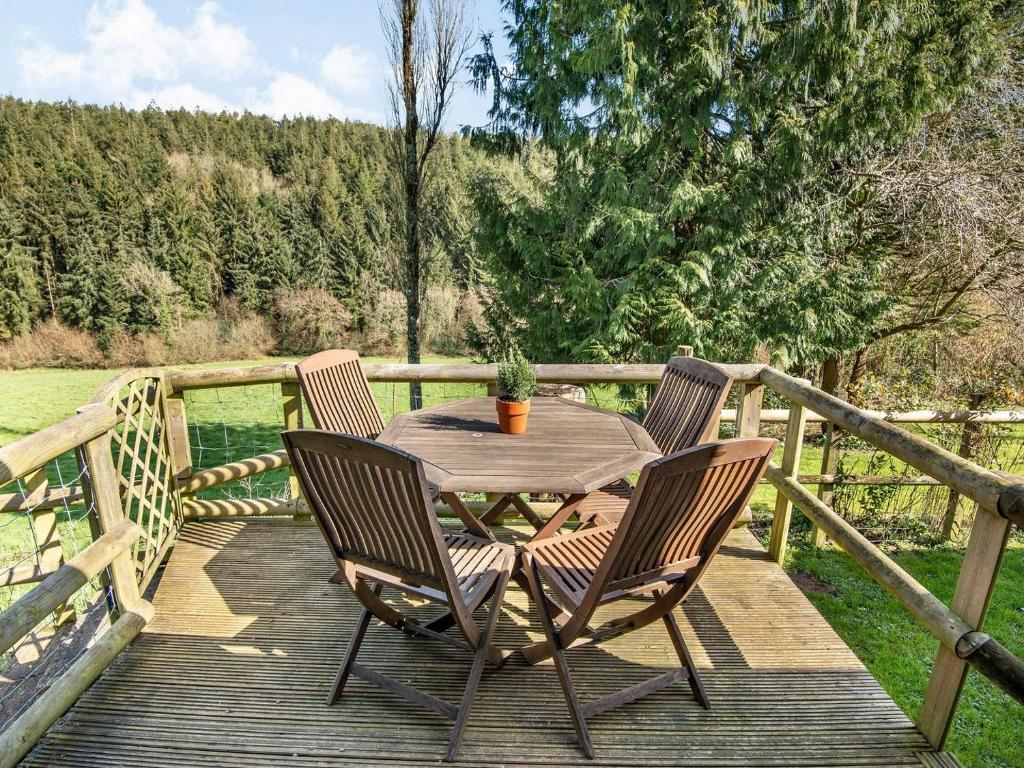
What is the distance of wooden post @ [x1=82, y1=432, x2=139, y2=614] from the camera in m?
2.18

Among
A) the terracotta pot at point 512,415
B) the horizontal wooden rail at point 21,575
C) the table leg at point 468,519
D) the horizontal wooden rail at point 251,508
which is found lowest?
the horizontal wooden rail at point 21,575

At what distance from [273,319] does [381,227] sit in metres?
6.35

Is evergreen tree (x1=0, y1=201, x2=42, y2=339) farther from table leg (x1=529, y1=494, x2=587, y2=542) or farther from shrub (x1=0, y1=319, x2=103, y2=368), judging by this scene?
table leg (x1=529, y1=494, x2=587, y2=542)

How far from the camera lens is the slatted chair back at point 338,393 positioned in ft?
9.00

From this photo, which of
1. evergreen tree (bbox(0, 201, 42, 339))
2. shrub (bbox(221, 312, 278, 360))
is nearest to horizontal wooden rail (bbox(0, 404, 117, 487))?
shrub (bbox(221, 312, 278, 360))

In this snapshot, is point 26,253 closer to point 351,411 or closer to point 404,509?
point 351,411

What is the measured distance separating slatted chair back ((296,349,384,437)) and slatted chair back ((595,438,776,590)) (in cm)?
167

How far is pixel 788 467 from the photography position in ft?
9.61

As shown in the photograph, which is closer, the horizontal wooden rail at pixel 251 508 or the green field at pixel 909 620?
the green field at pixel 909 620

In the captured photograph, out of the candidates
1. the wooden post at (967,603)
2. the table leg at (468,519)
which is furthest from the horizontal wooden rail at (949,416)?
the table leg at (468,519)

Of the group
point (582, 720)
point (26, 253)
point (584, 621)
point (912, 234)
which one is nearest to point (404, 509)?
point (584, 621)

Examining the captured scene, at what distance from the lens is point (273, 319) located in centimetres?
2514

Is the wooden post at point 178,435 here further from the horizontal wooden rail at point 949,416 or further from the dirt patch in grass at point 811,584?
the dirt patch in grass at point 811,584

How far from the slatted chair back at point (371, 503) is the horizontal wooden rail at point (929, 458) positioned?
4.91 ft
